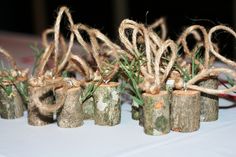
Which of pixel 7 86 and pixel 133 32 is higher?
pixel 133 32

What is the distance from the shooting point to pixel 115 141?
1089 mm

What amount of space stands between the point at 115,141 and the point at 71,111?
153 millimetres

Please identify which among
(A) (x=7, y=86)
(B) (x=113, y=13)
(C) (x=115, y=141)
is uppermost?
(B) (x=113, y=13)

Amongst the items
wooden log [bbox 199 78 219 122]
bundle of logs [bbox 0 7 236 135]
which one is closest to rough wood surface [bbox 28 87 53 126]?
bundle of logs [bbox 0 7 236 135]

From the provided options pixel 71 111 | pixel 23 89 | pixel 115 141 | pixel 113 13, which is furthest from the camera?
pixel 113 13

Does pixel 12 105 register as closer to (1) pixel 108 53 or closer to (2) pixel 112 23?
(1) pixel 108 53

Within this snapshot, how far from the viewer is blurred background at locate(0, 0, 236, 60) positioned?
141 inches

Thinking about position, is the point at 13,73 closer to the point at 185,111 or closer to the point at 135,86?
the point at 135,86

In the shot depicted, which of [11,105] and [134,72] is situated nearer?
[134,72]

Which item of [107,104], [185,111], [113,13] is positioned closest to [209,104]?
[185,111]

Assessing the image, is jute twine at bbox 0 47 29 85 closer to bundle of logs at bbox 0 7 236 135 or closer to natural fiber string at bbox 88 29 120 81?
bundle of logs at bbox 0 7 236 135

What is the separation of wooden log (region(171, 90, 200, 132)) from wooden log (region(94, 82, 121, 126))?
142mm

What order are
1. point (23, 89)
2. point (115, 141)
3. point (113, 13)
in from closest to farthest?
1. point (115, 141)
2. point (23, 89)
3. point (113, 13)

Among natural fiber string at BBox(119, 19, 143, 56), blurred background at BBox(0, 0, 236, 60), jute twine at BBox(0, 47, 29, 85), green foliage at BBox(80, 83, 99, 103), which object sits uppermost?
blurred background at BBox(0, 0, 236, 60)
